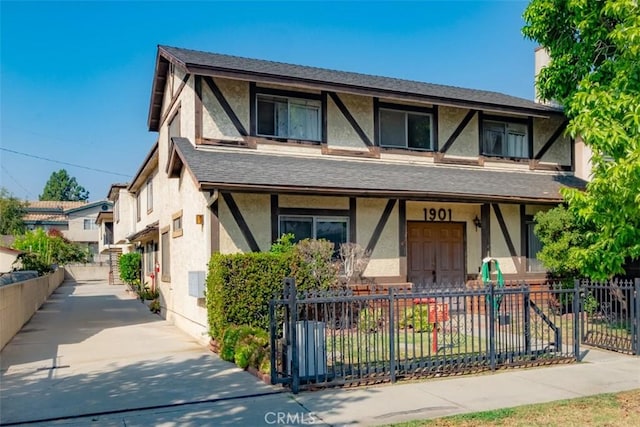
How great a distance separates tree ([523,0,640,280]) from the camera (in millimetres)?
9242

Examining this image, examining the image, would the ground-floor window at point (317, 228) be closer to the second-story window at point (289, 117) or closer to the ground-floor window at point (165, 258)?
the second-story window at point (289, 117)

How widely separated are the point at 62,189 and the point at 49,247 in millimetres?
82021

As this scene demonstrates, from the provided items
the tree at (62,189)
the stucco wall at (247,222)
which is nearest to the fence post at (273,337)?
the stucco wall at (247,222)

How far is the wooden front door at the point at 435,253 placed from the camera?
14961mm

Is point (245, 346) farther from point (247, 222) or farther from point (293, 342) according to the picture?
point (247, 222)

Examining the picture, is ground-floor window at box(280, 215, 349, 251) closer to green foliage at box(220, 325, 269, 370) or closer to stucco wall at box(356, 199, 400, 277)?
stucco wall at box(356, 199, 400, 277)

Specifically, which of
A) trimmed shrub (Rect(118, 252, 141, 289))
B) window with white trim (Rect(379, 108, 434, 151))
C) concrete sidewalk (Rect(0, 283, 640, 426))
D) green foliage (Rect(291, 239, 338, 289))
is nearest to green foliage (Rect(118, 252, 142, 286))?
trimmed shrub (Rect(118, 252, 141, 289))

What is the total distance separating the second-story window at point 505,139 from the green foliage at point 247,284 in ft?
28.5

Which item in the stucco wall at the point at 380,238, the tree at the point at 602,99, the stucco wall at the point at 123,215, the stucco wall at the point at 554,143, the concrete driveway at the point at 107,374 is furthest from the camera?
the stucco wall at the point at 123,215

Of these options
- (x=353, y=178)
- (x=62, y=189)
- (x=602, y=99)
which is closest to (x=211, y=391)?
(x=353, y=178)

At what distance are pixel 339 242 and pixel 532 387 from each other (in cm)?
666

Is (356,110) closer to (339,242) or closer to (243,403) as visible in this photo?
(339,242)

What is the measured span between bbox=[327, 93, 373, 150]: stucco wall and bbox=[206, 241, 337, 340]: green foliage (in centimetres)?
486

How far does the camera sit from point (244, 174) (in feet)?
39.1
